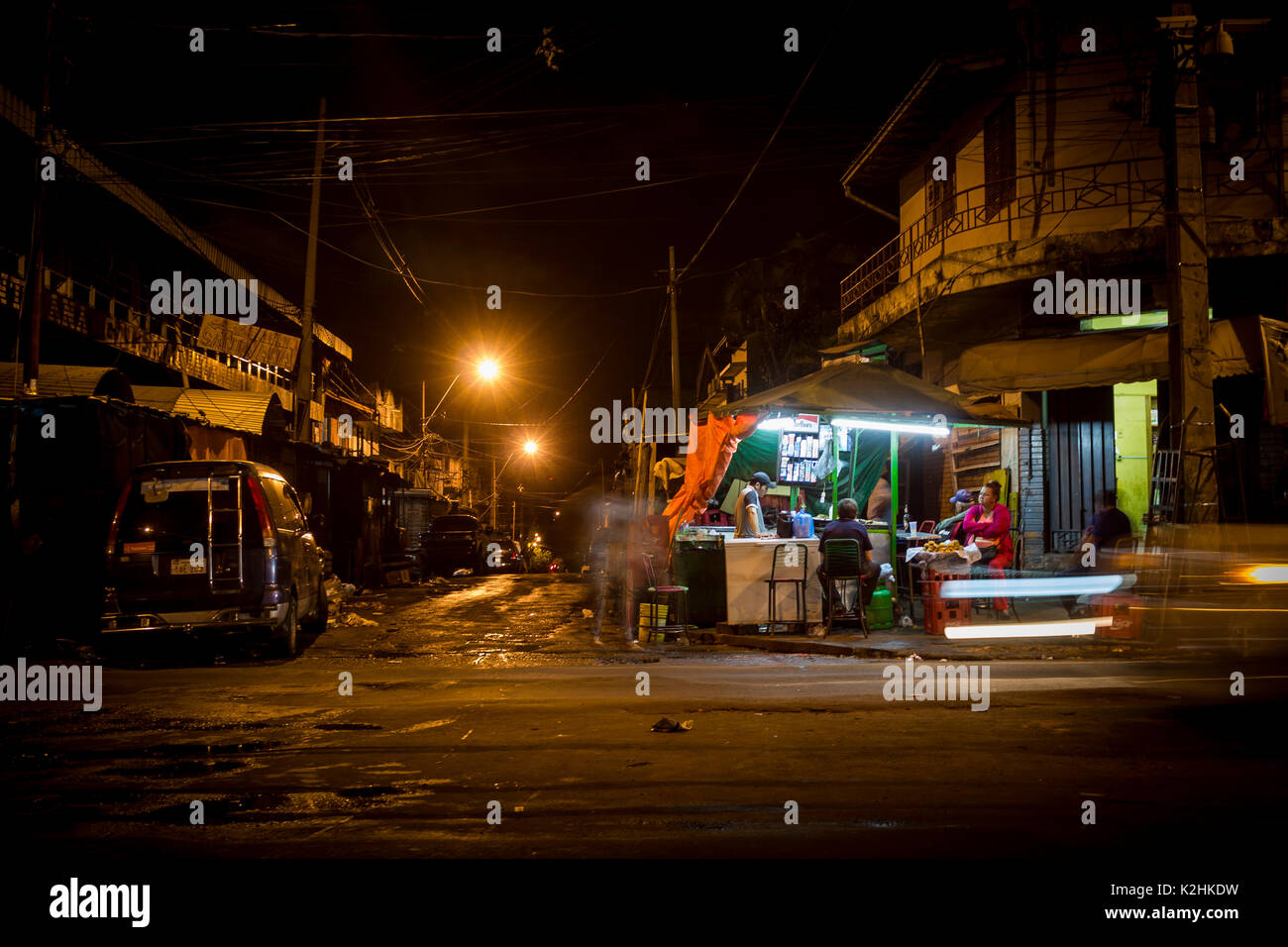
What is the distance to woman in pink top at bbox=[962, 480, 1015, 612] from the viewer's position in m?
12.4

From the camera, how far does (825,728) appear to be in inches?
251

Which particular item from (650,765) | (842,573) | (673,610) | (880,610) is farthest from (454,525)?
(650,765)

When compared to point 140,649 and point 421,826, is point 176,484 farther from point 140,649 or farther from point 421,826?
point 421,826

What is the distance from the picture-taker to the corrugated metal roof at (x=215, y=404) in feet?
52.2

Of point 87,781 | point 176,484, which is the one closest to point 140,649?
point 176,484

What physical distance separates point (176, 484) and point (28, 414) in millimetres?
3917

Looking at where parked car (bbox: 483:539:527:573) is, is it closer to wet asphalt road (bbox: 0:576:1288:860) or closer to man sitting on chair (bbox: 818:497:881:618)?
man sitting on chair (bbox: 818:497:881:618)

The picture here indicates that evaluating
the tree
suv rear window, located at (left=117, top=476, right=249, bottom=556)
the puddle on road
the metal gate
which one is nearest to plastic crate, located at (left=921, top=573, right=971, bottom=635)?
the metal gate

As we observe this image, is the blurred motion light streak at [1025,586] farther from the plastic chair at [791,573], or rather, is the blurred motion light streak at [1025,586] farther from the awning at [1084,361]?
the awning at [1084,361]

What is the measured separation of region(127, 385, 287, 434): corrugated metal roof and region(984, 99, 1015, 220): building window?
14.3m

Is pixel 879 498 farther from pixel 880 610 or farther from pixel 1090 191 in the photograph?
pixel 1090 191

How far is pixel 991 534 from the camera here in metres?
12.4

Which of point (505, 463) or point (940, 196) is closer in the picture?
point (940, 196)

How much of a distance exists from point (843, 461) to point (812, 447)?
4.28 feet
